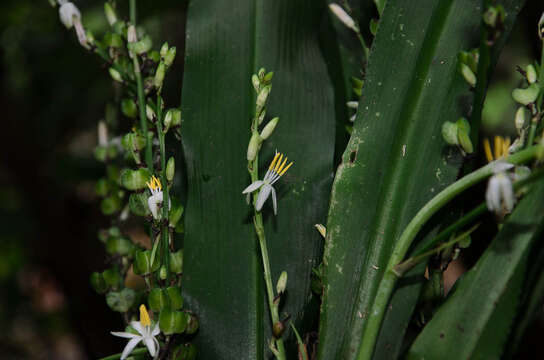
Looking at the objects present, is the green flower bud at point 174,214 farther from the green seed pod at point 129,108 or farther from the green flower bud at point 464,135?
the green flower bud at point 464,135

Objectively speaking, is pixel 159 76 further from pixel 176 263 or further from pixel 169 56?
pixel 176 263

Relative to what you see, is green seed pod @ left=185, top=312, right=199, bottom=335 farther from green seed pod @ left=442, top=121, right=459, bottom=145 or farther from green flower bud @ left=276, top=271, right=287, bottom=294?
green seed pod @ left=442, top=121, right=459, bottom=145

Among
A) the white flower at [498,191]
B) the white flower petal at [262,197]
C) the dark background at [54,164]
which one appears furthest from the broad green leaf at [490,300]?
the dark background at [54,164]

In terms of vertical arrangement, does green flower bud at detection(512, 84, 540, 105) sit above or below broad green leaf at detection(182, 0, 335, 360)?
above

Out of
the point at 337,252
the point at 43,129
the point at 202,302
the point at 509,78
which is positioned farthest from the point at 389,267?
the point at 509,78

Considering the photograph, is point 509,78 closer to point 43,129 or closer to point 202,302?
point 43,129

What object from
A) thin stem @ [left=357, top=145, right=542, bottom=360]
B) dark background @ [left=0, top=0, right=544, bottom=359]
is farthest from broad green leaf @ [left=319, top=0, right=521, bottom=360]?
dark background @ [left=0, top=0, right=544, bottom=359]
